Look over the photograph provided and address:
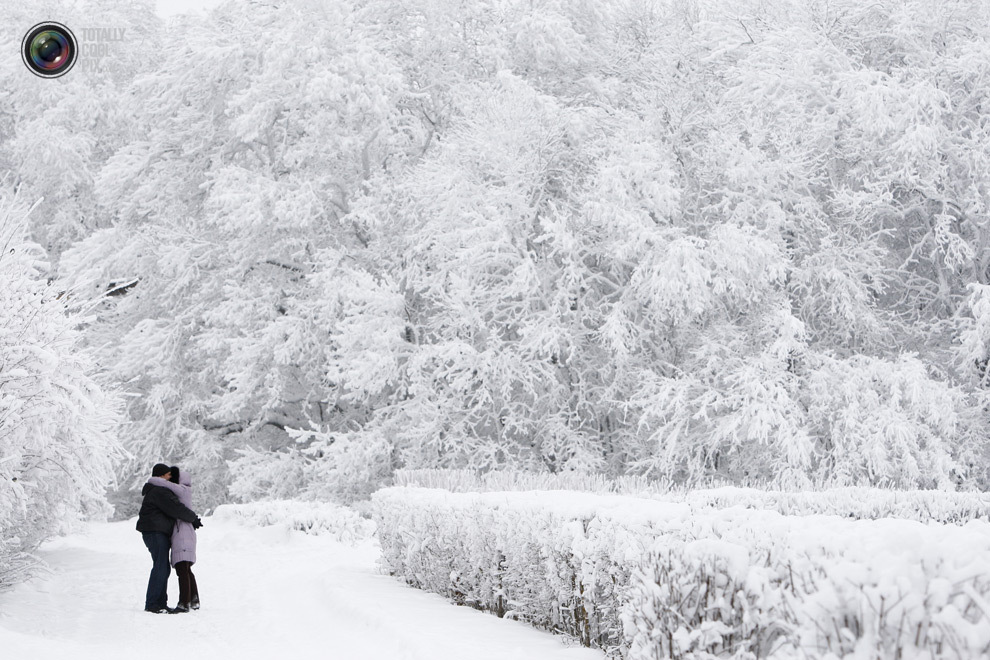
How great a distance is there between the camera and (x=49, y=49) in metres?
9.14

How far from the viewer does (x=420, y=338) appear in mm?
21891

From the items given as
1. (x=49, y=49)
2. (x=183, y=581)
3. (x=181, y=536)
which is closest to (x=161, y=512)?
(x=181, y=536)

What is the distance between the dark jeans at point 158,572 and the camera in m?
9.62

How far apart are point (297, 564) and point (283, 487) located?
7.95m

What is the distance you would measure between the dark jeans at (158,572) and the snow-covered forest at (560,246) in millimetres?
8061

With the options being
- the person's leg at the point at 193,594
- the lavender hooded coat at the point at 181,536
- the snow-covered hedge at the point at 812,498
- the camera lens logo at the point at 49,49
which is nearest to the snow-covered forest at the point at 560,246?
the snow-covered hedge at the point at 812,498

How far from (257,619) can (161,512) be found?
152 cm

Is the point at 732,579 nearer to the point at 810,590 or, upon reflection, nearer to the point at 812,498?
the point at 810,590

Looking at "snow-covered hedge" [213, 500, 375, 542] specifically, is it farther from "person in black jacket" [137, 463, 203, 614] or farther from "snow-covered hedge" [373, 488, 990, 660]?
"snow-covered hedge" [373, 488, 990, 660]

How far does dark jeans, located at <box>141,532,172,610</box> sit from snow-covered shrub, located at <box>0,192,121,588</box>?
0.83 metres

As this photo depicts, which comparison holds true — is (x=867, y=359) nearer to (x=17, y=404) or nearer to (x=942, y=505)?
(x=942, y=505)

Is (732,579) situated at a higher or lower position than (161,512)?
higher

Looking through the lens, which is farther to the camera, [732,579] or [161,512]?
[161,512]

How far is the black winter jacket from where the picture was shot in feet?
32.1
